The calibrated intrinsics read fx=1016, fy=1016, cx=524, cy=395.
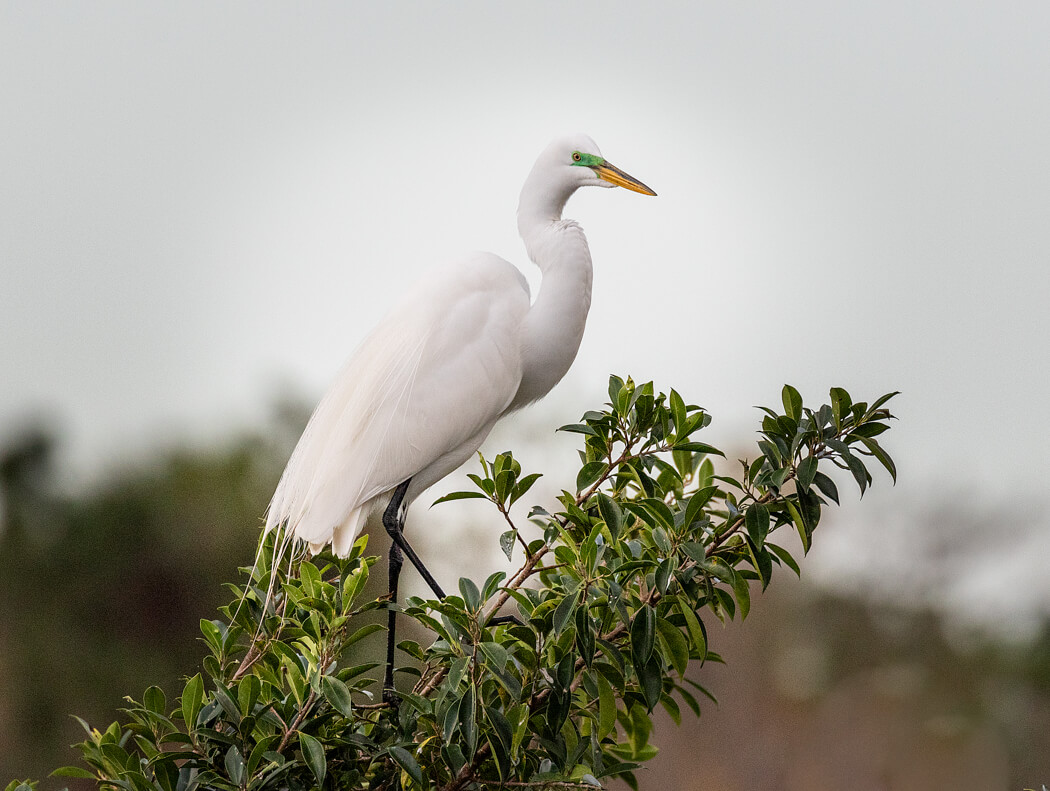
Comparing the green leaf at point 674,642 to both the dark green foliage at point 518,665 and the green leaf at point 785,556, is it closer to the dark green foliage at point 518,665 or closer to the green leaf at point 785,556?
the dark green foliage at point 518,665

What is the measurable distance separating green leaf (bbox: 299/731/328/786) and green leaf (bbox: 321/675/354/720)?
0.14 feet

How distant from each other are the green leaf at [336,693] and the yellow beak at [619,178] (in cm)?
105

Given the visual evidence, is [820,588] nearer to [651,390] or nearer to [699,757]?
[699,757]

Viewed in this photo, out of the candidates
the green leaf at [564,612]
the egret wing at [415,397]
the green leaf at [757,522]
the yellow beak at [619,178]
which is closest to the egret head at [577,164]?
the yellow beak at [619,178]

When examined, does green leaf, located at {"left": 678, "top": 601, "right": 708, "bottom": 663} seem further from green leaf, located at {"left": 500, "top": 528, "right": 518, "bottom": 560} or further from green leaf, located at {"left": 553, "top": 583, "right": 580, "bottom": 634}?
green leaf, located at {"left": 500, "top": 528, "right": 518, "bottom": 560}

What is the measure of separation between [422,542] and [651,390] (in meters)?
4.95

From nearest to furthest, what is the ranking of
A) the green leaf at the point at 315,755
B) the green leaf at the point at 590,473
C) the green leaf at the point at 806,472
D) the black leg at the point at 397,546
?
the green leaf at the point at 315,755
the green leaf at the point at 806,472
the green leaf at the point at 590,473
the black leg at the point at 397,546

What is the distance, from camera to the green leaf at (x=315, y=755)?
3.46 feet

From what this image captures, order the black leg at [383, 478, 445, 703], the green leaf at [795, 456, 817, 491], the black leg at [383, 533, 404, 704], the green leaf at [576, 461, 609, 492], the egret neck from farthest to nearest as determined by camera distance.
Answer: the egret neck, the black leg at [383, 478, 445, 703], the green leaf at [576, 461, 609, 492], the black leg at [383, 533, 404, 704], the green leaf at [795, 456, 817, 491]

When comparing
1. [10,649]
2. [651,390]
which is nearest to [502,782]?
[651,390]

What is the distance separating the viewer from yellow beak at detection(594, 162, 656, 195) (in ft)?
5.93

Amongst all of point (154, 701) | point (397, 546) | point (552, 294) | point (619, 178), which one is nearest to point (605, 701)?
point (154, 701)

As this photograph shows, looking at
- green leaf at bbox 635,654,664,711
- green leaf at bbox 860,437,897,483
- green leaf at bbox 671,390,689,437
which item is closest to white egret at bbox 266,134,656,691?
green leaf at bbox 671,390,689,437

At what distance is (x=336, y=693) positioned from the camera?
1.10 m
